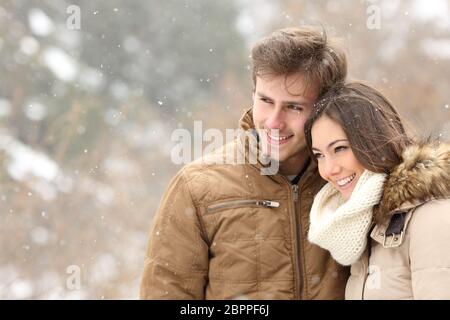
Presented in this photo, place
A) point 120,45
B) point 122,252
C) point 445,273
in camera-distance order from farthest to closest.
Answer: point 120,45 → point 122,252 → point 445,273

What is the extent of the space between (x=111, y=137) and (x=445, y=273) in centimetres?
1022

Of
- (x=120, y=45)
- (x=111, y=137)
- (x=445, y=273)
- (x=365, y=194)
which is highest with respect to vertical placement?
(x=120, y=45)

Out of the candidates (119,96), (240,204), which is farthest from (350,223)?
(119,96)

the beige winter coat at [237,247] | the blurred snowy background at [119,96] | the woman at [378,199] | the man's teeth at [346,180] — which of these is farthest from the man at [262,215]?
the blurred snowy background at [119,96]

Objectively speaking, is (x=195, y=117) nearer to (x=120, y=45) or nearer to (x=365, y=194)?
(x=120, y=45)

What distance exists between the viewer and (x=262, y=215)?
2814 mm

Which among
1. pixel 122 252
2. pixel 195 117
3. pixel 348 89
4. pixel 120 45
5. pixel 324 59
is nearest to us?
pixel 348 89

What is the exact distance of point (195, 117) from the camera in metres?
12.9

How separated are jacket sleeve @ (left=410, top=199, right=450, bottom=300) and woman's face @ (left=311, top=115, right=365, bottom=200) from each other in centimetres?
34

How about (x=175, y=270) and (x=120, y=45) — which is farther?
(x=120, y=45)

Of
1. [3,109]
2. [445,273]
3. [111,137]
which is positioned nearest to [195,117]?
[111,137]

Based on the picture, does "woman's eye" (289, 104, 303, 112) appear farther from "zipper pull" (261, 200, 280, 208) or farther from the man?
"zipper pull" (261, 200, 280, 208)

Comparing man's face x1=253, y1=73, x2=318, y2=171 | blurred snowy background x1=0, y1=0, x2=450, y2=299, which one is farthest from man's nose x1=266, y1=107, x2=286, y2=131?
blurred snowy background x1=0, y1=0, x2=450, y2=299

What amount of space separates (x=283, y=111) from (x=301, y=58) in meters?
0.25
